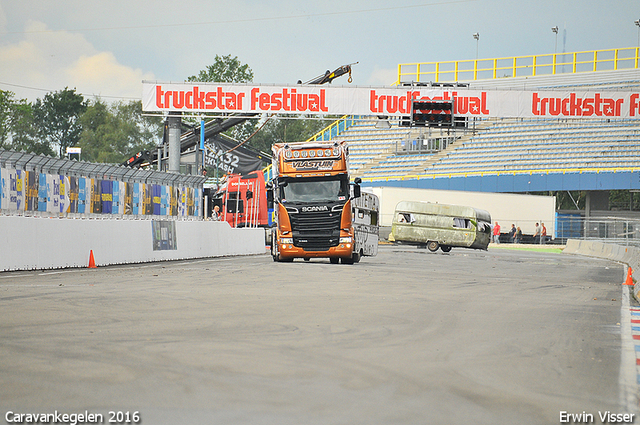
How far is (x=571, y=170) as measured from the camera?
54.1m

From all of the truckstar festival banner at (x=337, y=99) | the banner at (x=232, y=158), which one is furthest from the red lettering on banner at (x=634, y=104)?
the banner at (x=232, y=158)

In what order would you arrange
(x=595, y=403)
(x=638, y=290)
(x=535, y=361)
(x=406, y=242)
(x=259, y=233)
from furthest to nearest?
(x=406, y=242), (x=259, y=233), (x=638, y=290), (x=535, y=361), (x=595, y=403)

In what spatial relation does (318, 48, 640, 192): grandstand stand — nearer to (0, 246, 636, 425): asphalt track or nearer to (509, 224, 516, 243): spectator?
(509, 224, 516, 243): spectator

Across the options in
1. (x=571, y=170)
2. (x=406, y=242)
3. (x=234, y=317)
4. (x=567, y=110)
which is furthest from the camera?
(x=571, y=170)

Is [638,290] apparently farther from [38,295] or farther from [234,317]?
[38,295]

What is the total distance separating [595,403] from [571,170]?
51.5 meters

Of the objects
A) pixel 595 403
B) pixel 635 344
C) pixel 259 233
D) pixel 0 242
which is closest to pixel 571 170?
pixel 259 233

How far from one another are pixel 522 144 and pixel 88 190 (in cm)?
4368

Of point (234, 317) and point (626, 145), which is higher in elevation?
point (626, 145)

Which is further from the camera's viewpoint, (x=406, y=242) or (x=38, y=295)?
(x=406, y=242)

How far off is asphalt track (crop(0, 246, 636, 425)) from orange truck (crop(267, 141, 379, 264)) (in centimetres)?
954

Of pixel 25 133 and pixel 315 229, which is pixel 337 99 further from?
pixel 25 133

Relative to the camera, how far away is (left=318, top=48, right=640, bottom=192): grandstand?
5472cm

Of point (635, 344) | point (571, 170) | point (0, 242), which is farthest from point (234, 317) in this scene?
point (571, 170)
